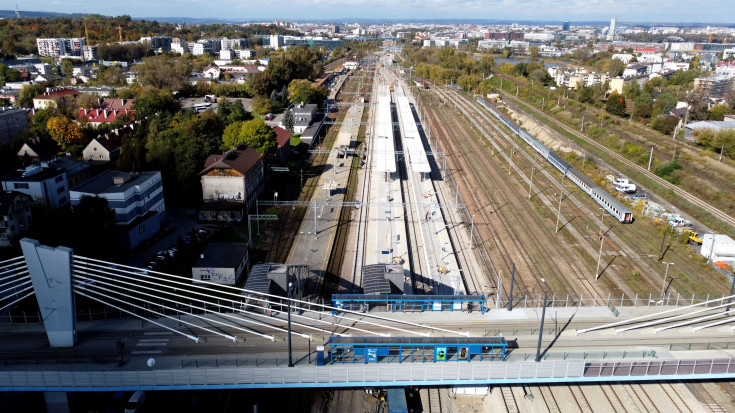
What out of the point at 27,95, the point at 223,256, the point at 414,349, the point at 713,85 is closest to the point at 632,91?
the point at 713,85

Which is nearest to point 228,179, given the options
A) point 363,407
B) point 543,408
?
point 363,407

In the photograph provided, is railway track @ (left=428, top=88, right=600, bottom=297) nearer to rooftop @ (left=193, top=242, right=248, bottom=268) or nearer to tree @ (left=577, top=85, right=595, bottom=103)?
rooftop @ (left=193, top=242, right=248, bottom=268)

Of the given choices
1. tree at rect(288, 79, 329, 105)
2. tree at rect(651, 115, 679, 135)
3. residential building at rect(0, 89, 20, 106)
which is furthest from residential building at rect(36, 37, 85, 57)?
tree at rect(651, 115, 679, 135)

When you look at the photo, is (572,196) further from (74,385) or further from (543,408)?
(74,385)

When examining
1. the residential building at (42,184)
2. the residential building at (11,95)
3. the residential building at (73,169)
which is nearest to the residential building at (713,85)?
the residential building at (73,169)

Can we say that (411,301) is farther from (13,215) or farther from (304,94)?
(304,94)

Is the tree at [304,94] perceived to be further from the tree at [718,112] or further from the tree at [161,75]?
the tree at [718,112]
